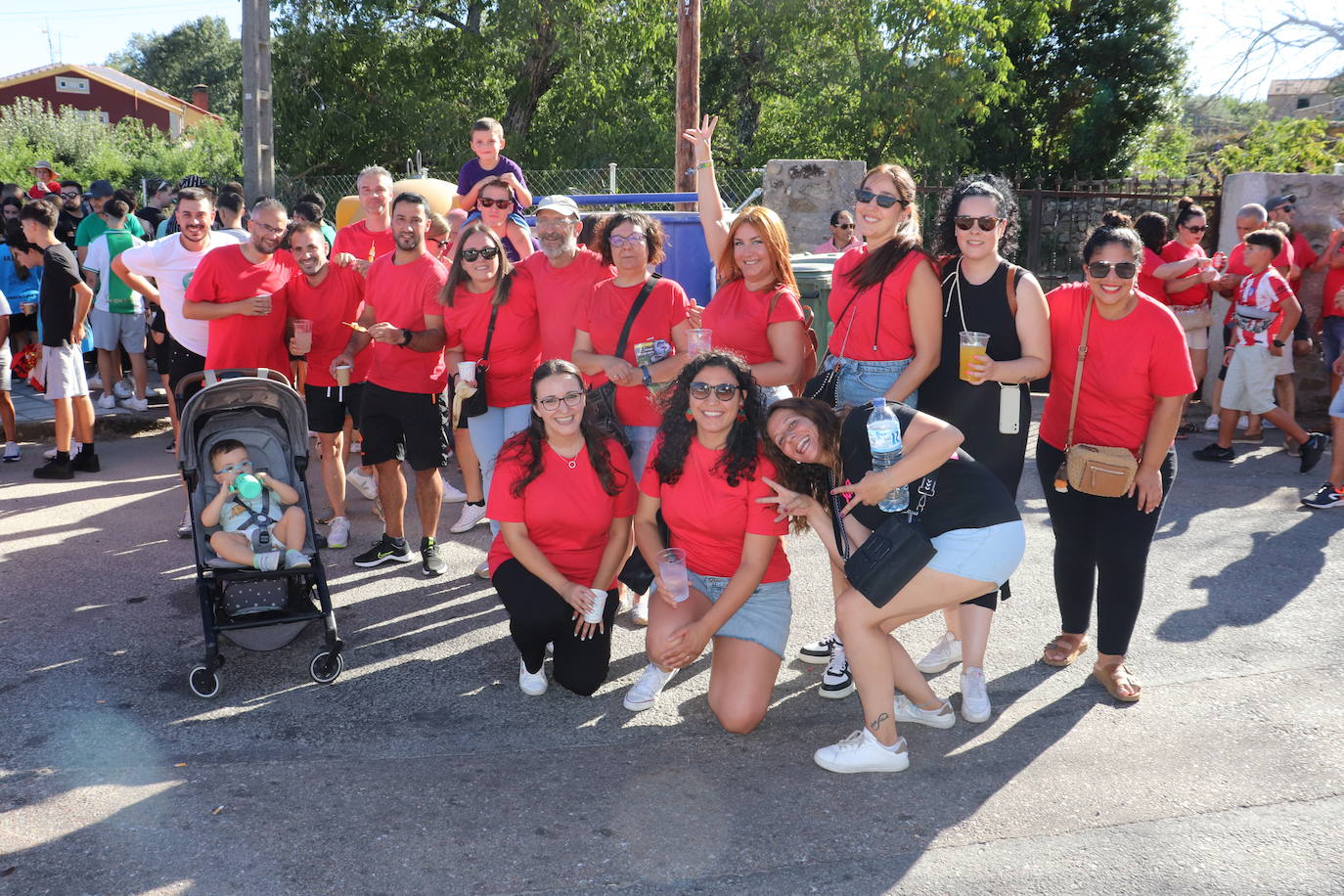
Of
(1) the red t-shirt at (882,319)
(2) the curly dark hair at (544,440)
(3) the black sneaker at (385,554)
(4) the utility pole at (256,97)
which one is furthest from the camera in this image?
(4) the utility pole at (256,97)

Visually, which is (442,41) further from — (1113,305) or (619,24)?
(1113,305)

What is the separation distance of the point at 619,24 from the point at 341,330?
58.3 ft

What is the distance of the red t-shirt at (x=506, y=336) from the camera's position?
5324 mm

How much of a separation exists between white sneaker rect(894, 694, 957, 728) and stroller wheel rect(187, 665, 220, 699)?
102 inches

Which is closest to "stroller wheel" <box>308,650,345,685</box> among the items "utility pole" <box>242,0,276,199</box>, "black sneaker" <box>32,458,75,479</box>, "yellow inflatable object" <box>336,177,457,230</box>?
"black sneaker" <box>32,458,75,479</box>

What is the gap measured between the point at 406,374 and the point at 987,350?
2.94 m

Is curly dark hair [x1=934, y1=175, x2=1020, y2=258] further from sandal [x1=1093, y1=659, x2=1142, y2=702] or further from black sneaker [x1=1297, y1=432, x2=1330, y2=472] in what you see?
black sneaker [x1=1297, y1=432, x2=1330, y2=472]

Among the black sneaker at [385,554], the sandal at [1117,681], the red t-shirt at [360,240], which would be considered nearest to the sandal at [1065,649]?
the sandal at [1117,681]

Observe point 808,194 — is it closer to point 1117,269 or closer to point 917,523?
point 1117,269

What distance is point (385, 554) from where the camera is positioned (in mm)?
5852

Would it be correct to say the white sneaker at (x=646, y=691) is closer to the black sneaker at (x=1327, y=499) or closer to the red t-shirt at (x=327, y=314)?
the red t-shirt at (x=327, y=314)

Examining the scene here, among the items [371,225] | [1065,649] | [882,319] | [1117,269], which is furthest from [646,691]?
[371,225]

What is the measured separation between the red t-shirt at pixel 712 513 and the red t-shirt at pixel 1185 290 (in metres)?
5.28

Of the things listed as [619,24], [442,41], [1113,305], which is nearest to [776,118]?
[619,24]
